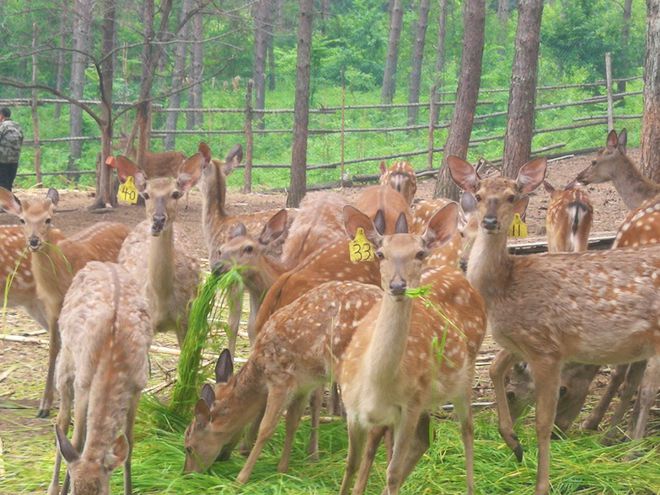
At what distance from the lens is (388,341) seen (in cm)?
470

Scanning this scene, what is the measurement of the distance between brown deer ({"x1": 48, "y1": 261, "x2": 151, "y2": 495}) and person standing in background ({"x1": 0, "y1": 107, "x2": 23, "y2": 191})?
30.8 feet

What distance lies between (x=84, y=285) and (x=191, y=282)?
134 centimetres

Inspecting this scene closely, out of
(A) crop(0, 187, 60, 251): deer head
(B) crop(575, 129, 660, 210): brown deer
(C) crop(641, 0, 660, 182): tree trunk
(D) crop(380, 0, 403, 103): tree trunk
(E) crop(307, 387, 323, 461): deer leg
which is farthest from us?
(D) crop(380, 0, 403, 103): tree trunk

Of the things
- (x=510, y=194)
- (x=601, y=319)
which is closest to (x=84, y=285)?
(x=510, y=194)

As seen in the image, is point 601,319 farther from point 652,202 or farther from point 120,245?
point 120,245

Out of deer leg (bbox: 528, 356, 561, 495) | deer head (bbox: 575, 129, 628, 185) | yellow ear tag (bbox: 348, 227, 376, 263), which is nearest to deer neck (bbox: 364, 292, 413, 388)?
yellow ear tag (bbox: 348, 227, 376, 263)

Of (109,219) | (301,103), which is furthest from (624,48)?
(109,219)

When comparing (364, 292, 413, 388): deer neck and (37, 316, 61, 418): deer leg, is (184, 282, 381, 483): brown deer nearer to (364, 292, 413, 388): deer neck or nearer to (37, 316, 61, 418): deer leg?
(364, 292, 413, 388): deer neck

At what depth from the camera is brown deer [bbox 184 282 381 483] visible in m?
5.68

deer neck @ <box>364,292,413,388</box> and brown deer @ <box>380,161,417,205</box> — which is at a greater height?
brown deer @ <box>380,161,417,205</box>

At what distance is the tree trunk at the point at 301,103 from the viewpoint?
14.8 meters

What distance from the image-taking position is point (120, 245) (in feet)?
26.3

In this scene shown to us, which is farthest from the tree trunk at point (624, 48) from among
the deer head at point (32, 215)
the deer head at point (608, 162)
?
the deer head at point (32, 215)

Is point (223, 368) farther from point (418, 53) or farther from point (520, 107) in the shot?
point (418, 53)
